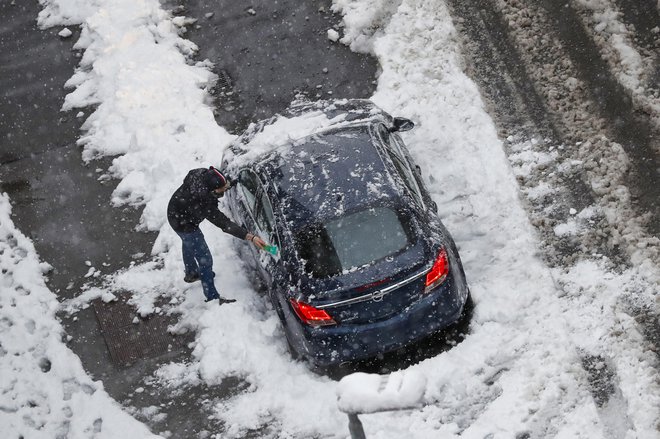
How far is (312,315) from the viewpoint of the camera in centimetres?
781

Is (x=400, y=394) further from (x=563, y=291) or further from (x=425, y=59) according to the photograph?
(x=425, y=59)

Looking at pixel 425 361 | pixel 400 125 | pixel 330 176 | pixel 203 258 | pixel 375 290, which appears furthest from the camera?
pixel 400 125

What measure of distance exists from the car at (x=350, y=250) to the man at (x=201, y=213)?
32 centimetres

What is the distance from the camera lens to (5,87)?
1305cm

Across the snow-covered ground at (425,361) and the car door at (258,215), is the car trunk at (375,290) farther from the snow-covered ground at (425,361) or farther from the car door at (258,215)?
the car door at (258,215)

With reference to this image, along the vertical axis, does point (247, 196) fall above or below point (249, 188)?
below

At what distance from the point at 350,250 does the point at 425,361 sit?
1.25m

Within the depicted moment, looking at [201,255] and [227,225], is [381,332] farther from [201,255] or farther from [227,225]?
[201,255]

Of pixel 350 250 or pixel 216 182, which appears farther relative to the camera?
pixel 216 182

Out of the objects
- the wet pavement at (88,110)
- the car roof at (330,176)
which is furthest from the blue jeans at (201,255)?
Result: the car roof at (330,176)

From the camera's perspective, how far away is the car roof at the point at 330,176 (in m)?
8.19

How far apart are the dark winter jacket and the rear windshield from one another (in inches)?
37.8

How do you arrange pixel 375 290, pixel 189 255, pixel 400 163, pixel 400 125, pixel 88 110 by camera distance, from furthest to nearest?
1. pixel 88 110
2. pixel 400 125
3. pixel 189 255
4. pixel 400 163
5. pixel 375 290

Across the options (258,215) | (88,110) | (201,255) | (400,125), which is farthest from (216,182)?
(88,110)
